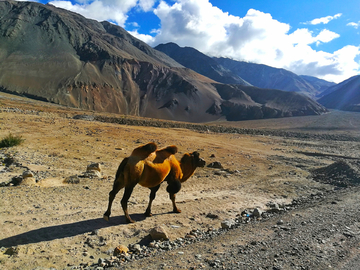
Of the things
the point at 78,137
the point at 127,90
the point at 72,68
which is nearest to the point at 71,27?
the point at 72,68

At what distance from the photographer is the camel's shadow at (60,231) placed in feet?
18.1

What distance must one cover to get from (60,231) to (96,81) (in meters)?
104

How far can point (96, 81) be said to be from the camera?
103 meters

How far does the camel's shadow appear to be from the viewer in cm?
552

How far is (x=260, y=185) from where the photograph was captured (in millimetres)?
13031

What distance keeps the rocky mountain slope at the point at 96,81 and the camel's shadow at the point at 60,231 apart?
8903cm

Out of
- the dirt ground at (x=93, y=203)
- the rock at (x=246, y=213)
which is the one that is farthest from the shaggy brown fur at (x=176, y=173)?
the rock at (x=246, y=213)

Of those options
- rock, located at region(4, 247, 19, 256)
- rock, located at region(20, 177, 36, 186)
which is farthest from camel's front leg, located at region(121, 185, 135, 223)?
rock, located at region(20, 177, 36, 186)

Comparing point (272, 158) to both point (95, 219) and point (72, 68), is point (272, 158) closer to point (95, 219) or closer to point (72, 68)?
point (95, 219)

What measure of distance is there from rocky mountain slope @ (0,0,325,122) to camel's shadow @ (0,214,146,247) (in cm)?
8903

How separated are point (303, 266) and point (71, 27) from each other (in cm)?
14802

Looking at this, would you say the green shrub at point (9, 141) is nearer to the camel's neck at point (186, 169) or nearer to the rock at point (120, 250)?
the camel's neck at point (186, 169)

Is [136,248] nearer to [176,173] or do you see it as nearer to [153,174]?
[153,174]

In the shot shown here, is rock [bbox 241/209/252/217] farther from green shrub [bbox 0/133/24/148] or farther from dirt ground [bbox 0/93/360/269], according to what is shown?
green shrub [bbox 0/133/24/148]
